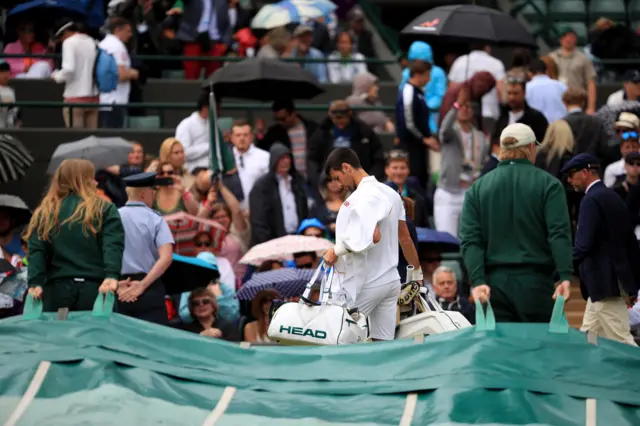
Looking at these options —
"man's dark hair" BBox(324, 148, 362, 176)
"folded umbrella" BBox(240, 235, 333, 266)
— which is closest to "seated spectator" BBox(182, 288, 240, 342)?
"folded umbrella" BBox(240, 235, 333, 266)

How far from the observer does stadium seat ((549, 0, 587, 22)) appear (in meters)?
27.1

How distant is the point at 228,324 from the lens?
49.9 feet

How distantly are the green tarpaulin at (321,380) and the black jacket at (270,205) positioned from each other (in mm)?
6408

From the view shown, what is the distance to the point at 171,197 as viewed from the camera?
658 inches

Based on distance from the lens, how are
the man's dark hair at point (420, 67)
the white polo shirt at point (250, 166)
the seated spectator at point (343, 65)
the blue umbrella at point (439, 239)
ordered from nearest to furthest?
the blue umbrella at point (439, 239) → the man's dark hair at point (420, 67) → the white polo shirt at point (250, 166) → the seated spectator at point (343, 65)

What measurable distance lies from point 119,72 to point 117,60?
0.14 metres

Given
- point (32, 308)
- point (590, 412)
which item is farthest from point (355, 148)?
point (590, 412)

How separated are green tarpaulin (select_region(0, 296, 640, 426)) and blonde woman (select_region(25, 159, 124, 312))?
1.20 m

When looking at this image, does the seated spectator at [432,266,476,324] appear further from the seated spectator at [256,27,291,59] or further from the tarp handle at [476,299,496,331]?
the seated spectator at [256,27,291,59]

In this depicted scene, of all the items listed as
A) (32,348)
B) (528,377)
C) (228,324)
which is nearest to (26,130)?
(228,324)

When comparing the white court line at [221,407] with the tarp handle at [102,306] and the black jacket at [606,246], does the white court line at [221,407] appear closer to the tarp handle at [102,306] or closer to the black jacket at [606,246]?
the tarp handle at [102,306]

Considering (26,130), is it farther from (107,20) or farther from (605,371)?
(605,371)

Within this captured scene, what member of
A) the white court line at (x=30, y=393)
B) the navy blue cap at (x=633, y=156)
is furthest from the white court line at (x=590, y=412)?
the navy blue cap at (x=633, y=156)

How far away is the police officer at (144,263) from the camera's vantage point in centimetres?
1334
